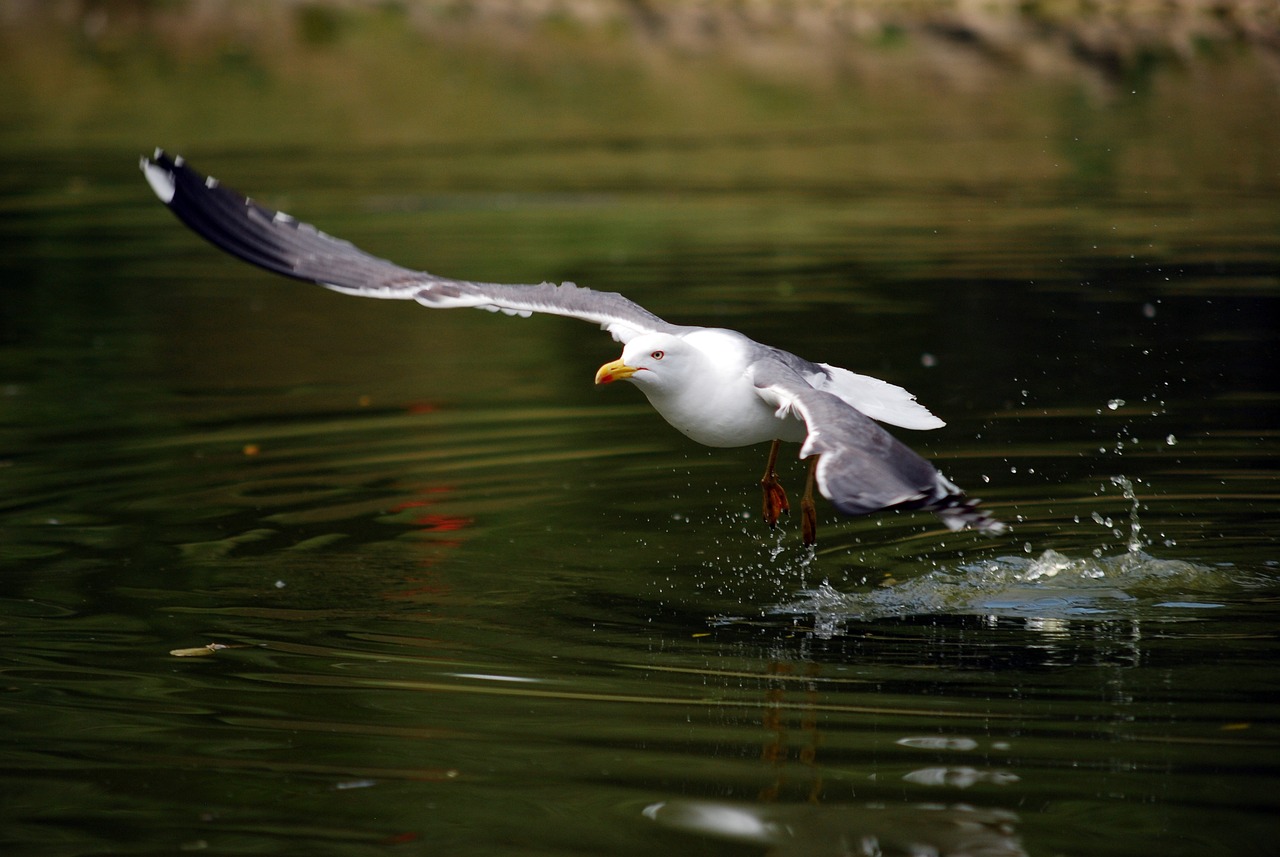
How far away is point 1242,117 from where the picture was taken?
91.2ft

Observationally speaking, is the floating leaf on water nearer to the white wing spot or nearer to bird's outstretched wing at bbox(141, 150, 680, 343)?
bird's outstretched wing at bbox(141, 150, 680, 343)

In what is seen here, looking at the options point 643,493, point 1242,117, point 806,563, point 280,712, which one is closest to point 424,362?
point 643,493

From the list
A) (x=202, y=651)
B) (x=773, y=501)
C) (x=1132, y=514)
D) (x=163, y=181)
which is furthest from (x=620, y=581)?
(x=163, y=181)

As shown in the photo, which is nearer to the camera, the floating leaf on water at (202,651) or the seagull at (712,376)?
the seagull at (712,376)

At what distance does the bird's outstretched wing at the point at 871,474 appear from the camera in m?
6.23

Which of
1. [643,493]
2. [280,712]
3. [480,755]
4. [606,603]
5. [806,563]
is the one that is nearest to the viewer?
[480,755]

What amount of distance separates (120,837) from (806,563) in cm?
387

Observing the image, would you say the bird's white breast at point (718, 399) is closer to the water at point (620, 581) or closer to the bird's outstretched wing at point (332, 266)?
the bird's outstretched wing at point (332, 266)

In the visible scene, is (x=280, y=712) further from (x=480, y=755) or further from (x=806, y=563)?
(x=806, y=563)

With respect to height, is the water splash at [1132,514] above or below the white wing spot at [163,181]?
below

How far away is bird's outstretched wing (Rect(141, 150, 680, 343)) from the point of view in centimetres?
863

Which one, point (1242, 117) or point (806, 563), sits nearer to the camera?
point (806, 563)

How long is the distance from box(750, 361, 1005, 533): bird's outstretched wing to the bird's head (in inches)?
35.5

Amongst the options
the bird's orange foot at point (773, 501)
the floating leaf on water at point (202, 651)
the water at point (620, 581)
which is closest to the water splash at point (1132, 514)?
the water at point (620, 581)
